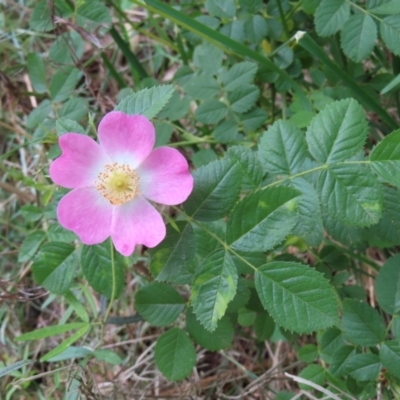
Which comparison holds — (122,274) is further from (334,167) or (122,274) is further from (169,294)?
(334,167)

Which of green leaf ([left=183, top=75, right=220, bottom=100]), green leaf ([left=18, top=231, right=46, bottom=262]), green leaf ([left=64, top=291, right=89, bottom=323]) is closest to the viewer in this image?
green leaf ([left=64, top=291, right=89, bottom=323])

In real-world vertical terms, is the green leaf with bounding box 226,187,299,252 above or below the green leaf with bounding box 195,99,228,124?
above

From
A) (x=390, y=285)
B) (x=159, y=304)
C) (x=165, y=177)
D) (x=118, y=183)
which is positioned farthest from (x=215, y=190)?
(x=390, y=285)

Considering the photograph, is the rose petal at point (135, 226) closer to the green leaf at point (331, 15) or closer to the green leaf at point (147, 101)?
the green leaf at point (147, 101)

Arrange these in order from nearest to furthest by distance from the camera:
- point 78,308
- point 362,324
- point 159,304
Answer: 1. point 362,324
2. point 159,304
3. point 78,308

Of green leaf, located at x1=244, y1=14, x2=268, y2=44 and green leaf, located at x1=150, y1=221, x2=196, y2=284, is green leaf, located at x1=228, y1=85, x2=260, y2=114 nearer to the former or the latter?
green leaf, located at x1=244, y1=14, x2=268, y2=44

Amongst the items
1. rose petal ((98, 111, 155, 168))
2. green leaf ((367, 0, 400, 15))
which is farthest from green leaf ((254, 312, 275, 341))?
green leaf ((367, 0, 400, 15))

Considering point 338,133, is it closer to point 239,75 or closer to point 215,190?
point 215,190
